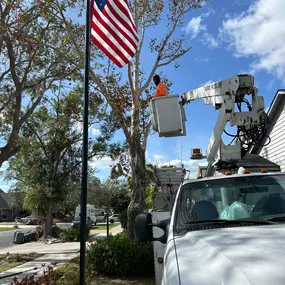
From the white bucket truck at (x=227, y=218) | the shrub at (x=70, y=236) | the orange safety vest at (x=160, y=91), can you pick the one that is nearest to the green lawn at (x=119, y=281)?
the white bucket truck at (x=227, y=218)

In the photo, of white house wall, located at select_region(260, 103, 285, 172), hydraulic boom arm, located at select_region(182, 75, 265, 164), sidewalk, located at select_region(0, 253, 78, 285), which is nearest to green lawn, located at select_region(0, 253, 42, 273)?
sidewalk, located at select_region(0, 253, 78, 285)

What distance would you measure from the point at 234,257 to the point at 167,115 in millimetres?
4770

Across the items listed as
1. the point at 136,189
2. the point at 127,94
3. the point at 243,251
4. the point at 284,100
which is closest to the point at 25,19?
the point at 127,94

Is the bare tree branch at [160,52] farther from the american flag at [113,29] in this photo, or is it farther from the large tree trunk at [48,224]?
the large tree trunk at [48,224]

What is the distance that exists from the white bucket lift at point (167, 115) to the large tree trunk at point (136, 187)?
4240mm

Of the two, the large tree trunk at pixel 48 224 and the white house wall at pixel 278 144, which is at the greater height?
the white house wall at pixel 278 144

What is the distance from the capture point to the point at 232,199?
3.88m

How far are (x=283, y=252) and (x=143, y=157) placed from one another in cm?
913

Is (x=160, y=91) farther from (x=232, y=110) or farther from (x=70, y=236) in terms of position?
(x=70, y=236)

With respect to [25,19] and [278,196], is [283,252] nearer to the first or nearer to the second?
[278,196]

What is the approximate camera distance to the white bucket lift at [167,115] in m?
6.72

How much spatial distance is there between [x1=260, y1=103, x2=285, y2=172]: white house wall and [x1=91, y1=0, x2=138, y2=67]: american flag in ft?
23.9

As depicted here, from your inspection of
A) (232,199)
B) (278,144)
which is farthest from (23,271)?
(278,144)

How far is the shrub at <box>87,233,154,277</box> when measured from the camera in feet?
30.0
